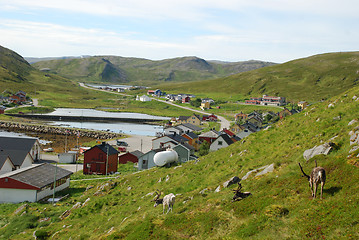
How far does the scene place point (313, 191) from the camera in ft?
49.3

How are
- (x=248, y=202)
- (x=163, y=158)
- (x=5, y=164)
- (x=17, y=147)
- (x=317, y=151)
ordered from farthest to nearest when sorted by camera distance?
1. (x=17, y=147)
2. (x=5, y=164)
3. (x=163, y=158)
4. (x=317, y=151)
5. (x=248, y=202)

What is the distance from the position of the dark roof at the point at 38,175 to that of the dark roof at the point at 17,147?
52.5 feet

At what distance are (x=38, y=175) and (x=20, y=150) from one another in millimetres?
22478

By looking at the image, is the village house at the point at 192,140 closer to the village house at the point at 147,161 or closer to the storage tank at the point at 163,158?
the village house at the point at 147,161

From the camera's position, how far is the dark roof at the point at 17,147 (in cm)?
6079

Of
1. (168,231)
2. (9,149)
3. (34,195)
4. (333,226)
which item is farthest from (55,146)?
(333,226)

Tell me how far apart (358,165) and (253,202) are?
530cm

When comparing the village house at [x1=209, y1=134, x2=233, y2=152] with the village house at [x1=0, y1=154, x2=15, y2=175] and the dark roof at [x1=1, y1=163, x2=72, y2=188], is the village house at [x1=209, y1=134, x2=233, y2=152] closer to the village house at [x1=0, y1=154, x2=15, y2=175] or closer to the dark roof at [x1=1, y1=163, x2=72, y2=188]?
the dark roof at [x1=1, y1=163, x2=72, y2=188]

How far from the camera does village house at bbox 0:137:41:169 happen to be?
199 feet

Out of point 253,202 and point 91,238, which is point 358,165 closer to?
point 253,202

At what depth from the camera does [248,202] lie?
55.9 ft

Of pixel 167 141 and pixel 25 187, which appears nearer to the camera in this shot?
pixel 25 187

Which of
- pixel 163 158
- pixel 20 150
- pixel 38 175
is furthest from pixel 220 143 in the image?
pixel 20 150

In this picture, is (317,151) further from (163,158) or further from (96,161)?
(96,161)
